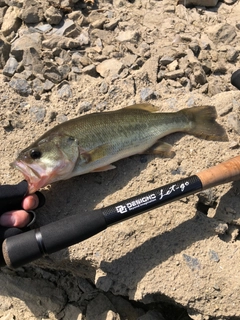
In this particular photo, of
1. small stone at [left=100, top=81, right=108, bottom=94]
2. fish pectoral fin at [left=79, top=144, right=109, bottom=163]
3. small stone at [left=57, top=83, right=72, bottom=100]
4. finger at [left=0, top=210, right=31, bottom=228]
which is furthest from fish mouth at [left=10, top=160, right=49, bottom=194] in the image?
small stone at [left=100, top=81, right=108, bottom=94]

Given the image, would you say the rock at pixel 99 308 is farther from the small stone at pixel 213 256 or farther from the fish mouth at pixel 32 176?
the fish mouth at pixel 32 176

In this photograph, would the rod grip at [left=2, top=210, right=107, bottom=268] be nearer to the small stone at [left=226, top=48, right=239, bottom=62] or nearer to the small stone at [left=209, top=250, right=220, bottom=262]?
the small stone at [left=209, top=250, right=220, bottom=262]

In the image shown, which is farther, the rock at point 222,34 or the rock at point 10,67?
the rock at point 222,34

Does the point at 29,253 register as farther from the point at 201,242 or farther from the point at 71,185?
the point at 201,242

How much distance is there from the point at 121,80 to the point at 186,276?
180 centimetres

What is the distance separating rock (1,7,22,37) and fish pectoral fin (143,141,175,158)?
6.13 ft

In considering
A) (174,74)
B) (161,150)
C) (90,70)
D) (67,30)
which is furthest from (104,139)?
(67,30)

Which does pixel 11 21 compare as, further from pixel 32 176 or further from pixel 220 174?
pixel 220 174

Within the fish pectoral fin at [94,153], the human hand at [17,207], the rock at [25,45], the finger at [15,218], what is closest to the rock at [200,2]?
the rock at [25,45]

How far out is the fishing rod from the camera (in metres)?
2.92

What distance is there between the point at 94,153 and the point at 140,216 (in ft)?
1.93

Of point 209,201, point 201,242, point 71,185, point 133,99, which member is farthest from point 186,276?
point 133,99

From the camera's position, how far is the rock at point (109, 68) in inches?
162

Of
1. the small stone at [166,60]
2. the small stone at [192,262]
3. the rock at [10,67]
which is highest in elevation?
the rock at [10,67]
